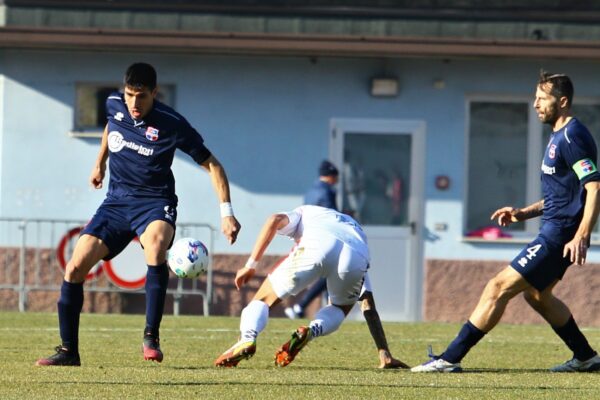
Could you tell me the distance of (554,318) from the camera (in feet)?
35.2

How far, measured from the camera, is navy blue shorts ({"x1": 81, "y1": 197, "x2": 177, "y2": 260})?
1037cm

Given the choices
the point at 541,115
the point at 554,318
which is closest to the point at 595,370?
the point at 554,318

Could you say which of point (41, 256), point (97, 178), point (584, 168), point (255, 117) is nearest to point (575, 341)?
point (584, 168)

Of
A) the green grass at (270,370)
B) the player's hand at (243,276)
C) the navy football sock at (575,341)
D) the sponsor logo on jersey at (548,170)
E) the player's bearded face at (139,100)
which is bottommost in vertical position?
the green grass at (270,370)

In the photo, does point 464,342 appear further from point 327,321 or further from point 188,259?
point 188,259

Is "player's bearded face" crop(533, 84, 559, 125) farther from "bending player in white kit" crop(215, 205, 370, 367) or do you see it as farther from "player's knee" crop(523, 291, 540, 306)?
"bending player in white kit" crop(215, 205, 370, 367)

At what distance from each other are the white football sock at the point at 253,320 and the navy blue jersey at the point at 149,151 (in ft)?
3.59

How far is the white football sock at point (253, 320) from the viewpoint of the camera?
979 centimetres

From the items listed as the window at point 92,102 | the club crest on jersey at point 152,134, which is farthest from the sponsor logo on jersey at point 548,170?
the window at point 92,102

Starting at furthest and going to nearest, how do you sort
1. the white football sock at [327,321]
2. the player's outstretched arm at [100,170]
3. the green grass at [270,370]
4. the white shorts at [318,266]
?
the player's outstretched arm at [100,170] → the white football sock at [327,321] → the white shorts at [318,266] → the green grass at [270,370]

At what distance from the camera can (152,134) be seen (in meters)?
10.5

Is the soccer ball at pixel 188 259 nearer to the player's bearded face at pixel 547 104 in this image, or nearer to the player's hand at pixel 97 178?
the player's hand at pixel 97 178

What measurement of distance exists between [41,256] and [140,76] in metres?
9.61

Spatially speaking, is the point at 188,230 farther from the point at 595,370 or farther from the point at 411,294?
the point at 595,370
